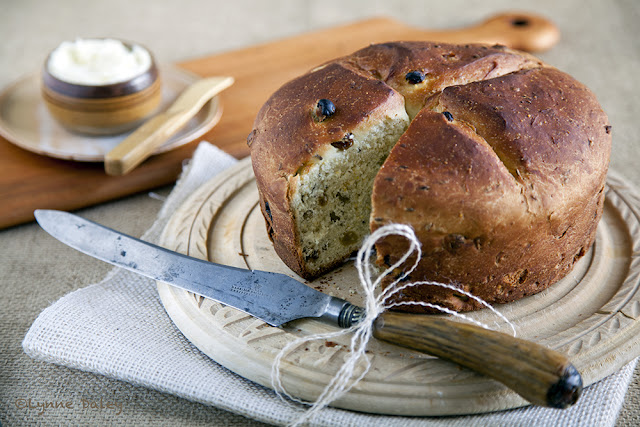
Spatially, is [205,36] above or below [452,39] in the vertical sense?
below

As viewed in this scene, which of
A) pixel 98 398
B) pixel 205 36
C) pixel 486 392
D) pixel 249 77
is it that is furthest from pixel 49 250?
pixel 205 36

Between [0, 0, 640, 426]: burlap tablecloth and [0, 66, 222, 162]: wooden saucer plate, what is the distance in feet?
1.08

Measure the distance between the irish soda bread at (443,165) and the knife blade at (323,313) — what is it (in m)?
0.23

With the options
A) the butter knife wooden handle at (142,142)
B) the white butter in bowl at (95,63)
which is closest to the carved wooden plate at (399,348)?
the butter knife wooden handle at (142,142)

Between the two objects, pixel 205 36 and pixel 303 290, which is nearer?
pixel 303 290

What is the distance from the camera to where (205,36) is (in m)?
4.88

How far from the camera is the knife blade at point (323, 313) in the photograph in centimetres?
168

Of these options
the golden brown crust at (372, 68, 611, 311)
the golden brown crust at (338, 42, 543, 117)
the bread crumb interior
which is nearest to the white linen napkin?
the golden brown crust at (372, 68, 611, 311)

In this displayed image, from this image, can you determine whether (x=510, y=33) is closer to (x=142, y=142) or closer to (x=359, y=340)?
(x=142, y=142)

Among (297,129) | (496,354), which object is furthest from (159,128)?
(496,354)

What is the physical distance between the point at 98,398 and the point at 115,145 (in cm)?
163

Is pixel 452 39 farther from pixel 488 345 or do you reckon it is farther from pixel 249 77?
pixel 488 345


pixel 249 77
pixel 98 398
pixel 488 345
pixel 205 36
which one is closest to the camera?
pixel 488 345

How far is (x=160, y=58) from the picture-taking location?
4.59m
